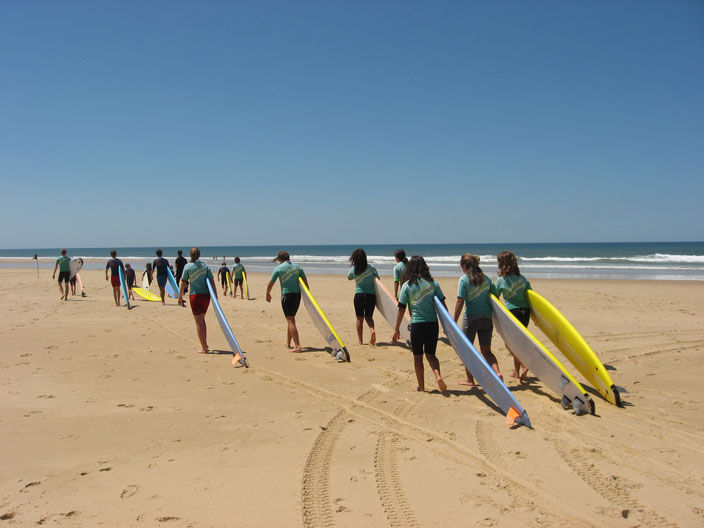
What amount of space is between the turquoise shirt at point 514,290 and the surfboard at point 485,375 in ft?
3.31

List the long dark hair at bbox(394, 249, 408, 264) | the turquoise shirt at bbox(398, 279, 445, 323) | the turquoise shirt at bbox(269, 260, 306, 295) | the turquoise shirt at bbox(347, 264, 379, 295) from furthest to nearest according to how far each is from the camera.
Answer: the turquoise shirt at bbox(347, 264, 379, 295)
the long dark hair at bbox(394, 249, 408, 264)
the turquoise shirt at bbox(269, 260, 306, 295)
the turquoise shirt at bbox(398, 279, 445, 323)

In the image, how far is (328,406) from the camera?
15.4 ft

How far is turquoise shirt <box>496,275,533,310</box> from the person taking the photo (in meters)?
5.56

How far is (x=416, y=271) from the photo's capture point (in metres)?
5.08

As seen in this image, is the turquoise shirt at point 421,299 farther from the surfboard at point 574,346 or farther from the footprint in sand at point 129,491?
the footprint in sand at point 129,491

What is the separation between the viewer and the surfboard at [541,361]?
4.43 m

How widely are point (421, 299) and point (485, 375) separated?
1.01 metres

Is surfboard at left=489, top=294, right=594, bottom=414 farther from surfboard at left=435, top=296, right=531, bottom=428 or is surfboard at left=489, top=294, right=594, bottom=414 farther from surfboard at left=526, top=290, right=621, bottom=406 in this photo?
surfboard at left=435, top=296, right=531, bottom=428

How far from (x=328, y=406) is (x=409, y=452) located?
1.29 m

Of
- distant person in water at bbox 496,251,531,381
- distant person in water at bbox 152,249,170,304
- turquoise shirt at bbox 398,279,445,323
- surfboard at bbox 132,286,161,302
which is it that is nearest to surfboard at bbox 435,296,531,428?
turquoise shirt at bbox 398,279,445,323

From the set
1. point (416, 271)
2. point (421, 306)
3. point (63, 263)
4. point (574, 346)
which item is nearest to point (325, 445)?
point (421, 306)

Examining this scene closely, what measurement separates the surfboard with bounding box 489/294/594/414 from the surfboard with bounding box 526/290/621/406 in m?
0.47

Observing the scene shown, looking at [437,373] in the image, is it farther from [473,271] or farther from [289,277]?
[289,277]

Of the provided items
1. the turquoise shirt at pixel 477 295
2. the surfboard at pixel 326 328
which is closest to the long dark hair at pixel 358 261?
the surfboard at pixel 326 328
